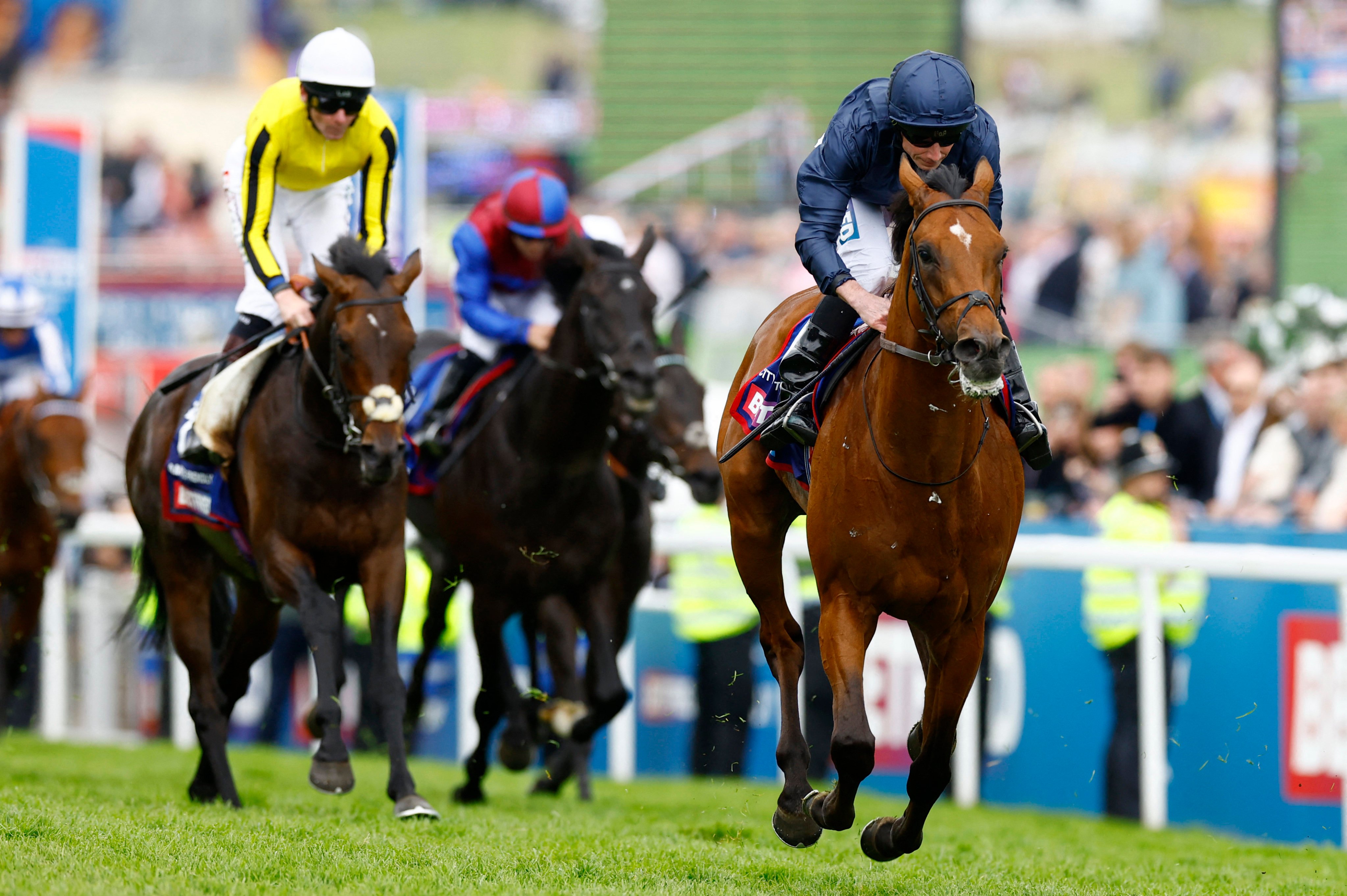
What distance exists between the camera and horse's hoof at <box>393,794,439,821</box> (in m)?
5.81

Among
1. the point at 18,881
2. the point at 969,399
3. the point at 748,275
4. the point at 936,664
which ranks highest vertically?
the point at 748,275

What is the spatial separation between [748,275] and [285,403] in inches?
376

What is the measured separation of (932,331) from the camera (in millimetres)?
4320

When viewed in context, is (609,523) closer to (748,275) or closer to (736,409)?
(736,409)

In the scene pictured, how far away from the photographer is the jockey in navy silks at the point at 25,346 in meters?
10.1

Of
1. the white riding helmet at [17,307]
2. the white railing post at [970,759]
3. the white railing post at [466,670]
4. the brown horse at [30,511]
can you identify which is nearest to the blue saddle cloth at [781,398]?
the white railing post at [970,759]

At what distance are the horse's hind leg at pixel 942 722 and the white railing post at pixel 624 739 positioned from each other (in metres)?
4.30

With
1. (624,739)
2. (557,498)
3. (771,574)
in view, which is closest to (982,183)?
(771,574)

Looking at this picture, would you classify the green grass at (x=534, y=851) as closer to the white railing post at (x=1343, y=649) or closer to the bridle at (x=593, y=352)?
the white railing post at (x=1343, y=649)

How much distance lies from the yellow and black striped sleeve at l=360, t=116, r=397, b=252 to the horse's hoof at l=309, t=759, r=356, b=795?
203 centimetres

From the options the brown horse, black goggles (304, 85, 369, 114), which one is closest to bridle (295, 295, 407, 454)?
black goggles (304, 85, 369, 114)

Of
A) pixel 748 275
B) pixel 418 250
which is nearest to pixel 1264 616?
pixel 418 250

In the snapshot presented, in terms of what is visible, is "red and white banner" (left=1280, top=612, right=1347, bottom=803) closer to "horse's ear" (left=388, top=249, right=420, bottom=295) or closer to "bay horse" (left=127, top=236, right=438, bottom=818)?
"bay horse" (left=127, top=236, right=438, bottom=818)

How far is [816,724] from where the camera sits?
29.2ft
